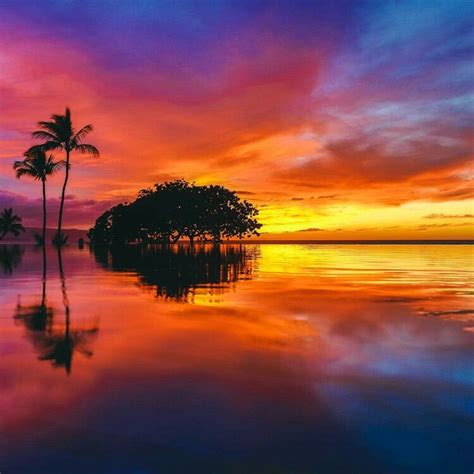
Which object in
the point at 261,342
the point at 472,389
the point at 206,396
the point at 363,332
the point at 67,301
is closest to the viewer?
the point at 206,396

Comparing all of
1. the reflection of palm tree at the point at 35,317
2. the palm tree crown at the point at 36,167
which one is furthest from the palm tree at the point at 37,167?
the reflection of palm tree at the point at 35,317

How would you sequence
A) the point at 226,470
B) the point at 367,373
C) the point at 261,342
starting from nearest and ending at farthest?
the point at 226,470 → the point at 367,373 → the point at 261,342

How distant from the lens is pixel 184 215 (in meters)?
68.0

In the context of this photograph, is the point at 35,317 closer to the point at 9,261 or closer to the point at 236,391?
the point at 236,391

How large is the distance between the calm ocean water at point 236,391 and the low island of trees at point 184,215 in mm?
60651

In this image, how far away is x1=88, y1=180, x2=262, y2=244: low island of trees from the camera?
2682 inches

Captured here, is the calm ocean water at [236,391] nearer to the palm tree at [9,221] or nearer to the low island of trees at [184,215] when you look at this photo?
the low island of trees at [184,215]

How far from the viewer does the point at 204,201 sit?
6856 cm

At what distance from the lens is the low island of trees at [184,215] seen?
224ft

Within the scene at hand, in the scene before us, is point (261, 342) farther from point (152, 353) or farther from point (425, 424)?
point (425, 424)

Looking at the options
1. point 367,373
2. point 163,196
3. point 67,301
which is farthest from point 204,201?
point 367,373

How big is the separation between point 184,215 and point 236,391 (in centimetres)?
6487

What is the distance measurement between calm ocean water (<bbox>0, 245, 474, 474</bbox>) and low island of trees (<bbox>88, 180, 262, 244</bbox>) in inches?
2388

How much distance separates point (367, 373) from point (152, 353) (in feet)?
7.14
